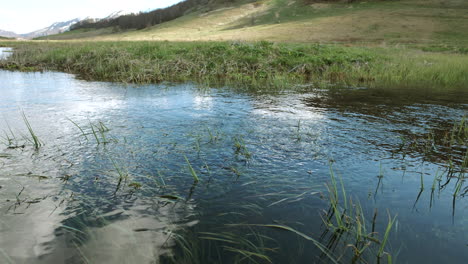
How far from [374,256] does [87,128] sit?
16.5 feet

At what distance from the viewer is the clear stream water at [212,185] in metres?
2.63

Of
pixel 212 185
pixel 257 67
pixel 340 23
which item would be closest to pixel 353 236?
pixel 212 185

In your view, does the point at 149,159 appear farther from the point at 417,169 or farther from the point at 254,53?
the point at 254,53

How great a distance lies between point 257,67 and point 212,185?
1096 cm

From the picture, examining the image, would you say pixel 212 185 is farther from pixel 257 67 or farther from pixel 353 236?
pixel 257 67

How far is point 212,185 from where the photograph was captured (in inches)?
142

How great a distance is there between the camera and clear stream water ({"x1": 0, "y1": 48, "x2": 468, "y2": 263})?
263 centimetres

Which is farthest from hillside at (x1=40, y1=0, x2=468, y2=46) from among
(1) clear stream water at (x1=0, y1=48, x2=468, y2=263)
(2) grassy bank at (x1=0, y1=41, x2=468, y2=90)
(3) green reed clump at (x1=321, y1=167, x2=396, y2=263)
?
(3) green reed clump at (x1=321, y1=167, x2=396, y2=263)

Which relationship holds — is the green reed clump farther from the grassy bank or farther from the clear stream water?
the grassy bank

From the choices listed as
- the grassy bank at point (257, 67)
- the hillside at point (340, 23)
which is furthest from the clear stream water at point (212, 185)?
the hillside at point (340, 23)

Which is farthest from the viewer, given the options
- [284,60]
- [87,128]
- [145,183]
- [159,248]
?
[284,60]

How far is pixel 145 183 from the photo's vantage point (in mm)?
3629

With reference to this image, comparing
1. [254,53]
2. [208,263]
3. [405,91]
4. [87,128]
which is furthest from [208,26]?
[208,263]

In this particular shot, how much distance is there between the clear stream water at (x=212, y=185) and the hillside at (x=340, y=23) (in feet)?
85.6
